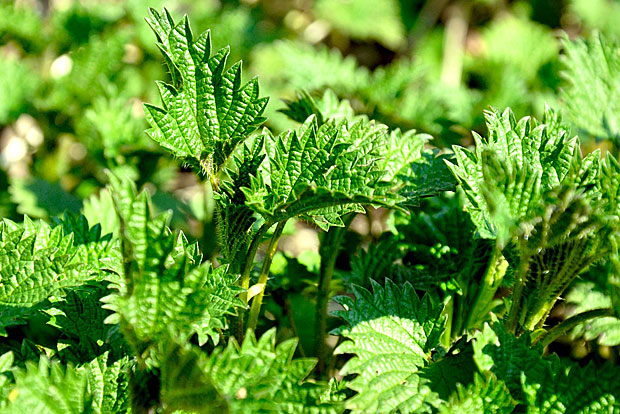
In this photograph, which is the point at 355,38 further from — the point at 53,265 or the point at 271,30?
the point at 53,265

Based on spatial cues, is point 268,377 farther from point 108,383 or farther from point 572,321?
point 572,321

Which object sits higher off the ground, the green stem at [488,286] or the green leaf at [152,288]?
the green leaf at [152,288]

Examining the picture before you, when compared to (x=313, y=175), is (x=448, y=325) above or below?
below

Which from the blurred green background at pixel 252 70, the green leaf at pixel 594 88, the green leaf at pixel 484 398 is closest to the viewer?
the green leaf at pixel 484 398

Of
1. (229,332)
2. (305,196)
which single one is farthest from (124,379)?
(305,196)

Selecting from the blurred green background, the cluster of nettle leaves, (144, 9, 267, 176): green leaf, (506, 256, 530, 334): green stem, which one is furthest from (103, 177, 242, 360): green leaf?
the blurred green background

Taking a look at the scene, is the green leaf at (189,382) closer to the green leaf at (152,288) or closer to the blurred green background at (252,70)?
the green leaf at (152,288)

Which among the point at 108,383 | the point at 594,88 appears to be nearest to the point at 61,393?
the point at 108,383

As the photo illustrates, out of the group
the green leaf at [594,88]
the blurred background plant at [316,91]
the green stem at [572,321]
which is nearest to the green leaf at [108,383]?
the blurred background plant at [316,91]
